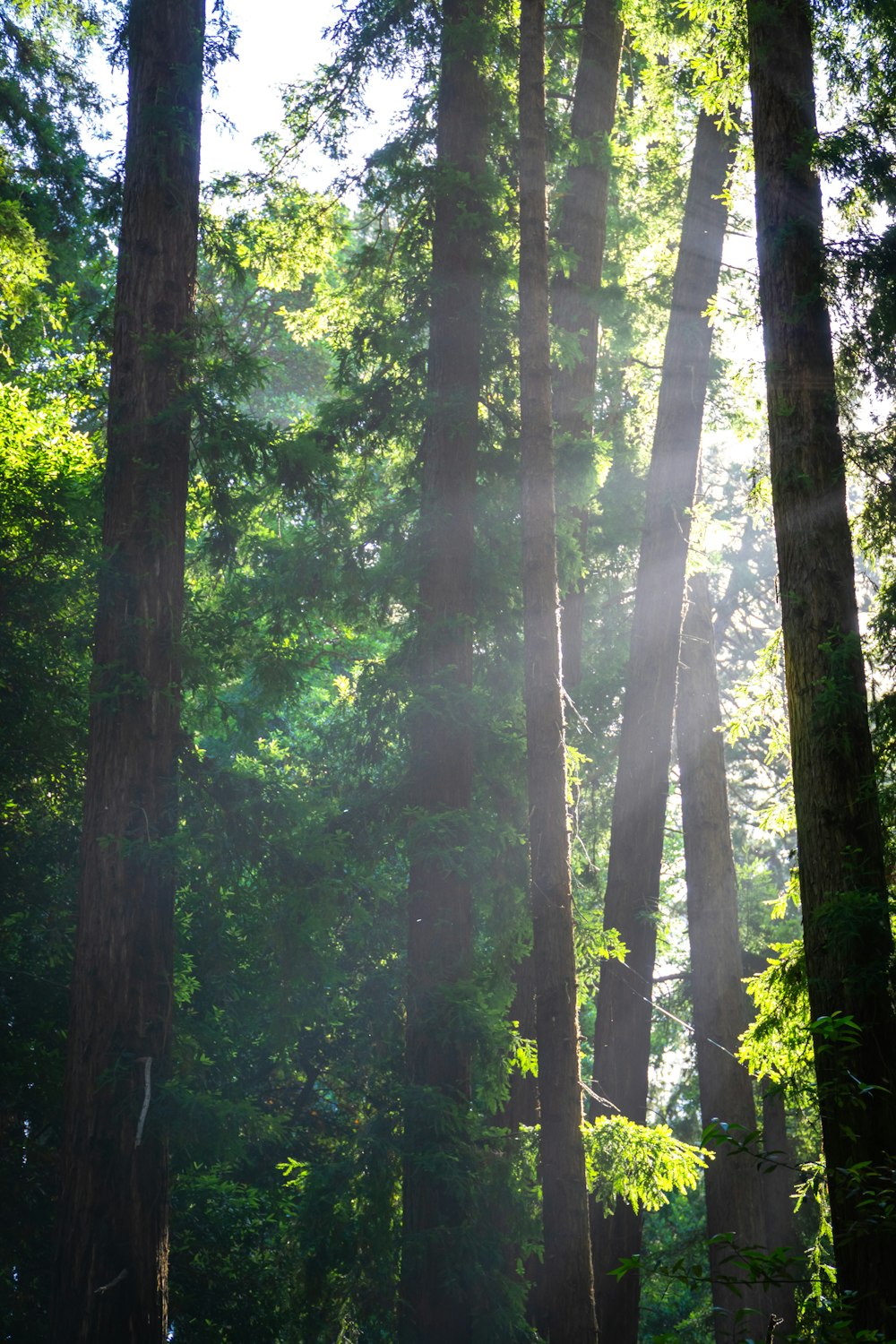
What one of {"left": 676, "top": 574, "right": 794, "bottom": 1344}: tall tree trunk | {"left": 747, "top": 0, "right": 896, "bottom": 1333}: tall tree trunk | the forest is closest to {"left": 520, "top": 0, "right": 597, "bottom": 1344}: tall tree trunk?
the forest

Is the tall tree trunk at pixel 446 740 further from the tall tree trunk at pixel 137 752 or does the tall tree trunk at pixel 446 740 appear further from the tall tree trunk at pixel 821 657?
the tall tree trunk at pixel 821 657

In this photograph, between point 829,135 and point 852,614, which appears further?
point 829,135

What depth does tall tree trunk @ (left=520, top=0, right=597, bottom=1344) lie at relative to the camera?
302 inches

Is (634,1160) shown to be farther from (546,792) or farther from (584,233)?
(584,233)

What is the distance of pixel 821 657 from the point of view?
639 cm

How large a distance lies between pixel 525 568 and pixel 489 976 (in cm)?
321

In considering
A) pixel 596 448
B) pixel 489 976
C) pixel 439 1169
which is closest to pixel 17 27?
pixel 596 448

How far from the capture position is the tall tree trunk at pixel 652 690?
1057 cm

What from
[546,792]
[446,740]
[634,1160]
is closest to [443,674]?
[446,740]

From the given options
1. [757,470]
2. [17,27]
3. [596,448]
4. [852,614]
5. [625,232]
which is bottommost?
[852,614]

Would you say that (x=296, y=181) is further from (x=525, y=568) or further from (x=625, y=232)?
(x=525, y=568)

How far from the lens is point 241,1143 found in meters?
9.27

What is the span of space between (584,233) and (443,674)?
18.4ft

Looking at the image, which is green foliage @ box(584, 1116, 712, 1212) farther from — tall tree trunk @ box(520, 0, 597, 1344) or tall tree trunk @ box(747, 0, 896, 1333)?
tall tree trunk @ box(747, 0, 896, 1333)
